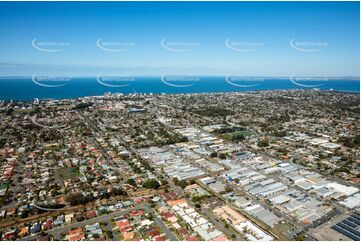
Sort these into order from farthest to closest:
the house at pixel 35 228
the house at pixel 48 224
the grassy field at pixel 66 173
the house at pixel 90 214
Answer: the grassy field at pixel 66 173
the house at pixel 90 214
the house at pixel 48 224
the house at pixel 35 228

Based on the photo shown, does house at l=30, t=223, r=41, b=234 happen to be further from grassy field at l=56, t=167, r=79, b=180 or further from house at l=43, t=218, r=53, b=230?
grassy field at l=56, t=167, r=79, b=180

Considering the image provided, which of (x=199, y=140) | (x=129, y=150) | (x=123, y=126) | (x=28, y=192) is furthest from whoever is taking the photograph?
(x=123, y=126)

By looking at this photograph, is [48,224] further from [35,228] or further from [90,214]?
[90,214]

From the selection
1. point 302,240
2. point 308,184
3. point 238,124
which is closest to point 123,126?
point 238,124

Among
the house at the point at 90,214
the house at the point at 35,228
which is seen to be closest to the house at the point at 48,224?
the house at the point at 35,228

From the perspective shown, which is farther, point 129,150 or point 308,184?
point 129,150

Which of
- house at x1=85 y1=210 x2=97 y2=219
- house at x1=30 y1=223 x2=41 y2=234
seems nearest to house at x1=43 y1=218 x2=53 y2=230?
house at x1=30 y1=223 x2=41 y2=234

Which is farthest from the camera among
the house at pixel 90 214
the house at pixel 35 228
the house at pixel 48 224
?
the house at pixel 90 214

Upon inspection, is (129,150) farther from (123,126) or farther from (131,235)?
(131,235)

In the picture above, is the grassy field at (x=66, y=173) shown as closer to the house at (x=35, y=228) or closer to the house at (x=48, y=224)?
the house at (x=48, y=224)

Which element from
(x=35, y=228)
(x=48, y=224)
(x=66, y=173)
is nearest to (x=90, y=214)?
(x=48, y=224)

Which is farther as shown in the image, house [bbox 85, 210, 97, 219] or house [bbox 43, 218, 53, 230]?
house [bbox 85, 210, 97, 219]
